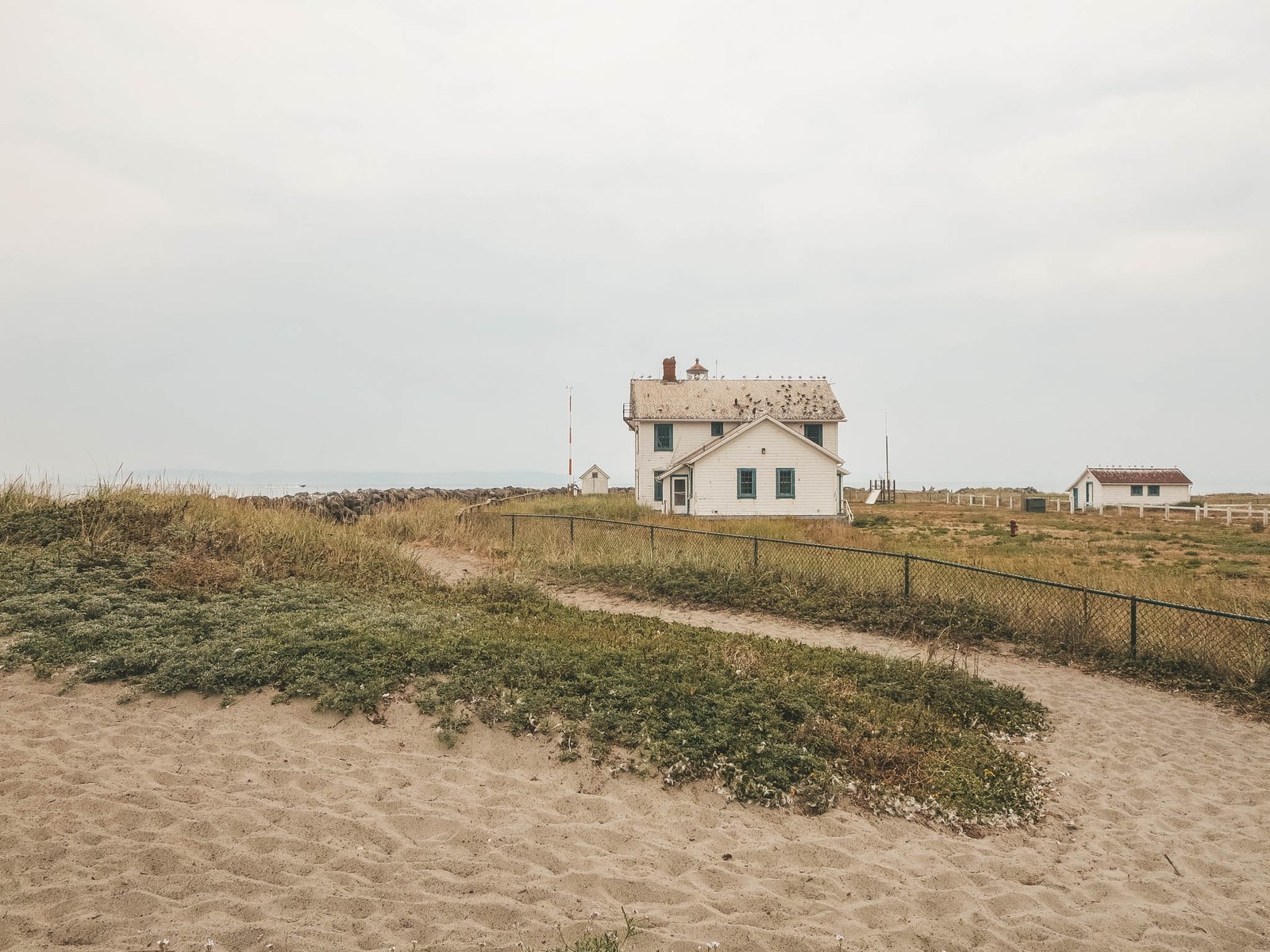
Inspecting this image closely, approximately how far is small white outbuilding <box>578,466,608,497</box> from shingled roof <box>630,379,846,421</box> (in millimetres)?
11041

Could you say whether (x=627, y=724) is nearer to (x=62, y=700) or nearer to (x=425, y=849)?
(x=425, y=849)

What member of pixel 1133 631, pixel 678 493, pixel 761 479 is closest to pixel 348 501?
pixel 678 493

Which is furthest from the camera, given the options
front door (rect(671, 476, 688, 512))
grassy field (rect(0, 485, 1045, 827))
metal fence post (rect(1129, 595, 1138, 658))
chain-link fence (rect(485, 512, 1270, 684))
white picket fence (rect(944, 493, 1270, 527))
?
white picket fence (rect(944, 493, 1270, 527))

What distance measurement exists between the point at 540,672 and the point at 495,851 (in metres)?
3.19

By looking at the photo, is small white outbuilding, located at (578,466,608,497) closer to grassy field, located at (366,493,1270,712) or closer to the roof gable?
grassy field, located at (366,493,1270,712)

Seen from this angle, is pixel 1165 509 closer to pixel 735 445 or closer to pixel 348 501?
pixel 735 445

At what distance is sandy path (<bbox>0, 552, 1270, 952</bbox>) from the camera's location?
446 centimetres

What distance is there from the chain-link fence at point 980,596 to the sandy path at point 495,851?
12.2ft

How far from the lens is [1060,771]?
7340 millimetres

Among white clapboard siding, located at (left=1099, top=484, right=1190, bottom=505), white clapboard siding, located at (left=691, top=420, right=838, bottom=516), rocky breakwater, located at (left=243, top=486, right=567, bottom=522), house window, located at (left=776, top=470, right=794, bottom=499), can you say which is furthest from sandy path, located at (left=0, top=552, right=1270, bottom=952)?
white clapboard siding, located at (left=1099, top=484, right=1190, bottom=505)

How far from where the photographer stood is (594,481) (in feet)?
173

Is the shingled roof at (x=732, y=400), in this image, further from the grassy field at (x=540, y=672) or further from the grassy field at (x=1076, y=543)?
the grassy field at (x=540, y=672)

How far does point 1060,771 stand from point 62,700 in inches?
384

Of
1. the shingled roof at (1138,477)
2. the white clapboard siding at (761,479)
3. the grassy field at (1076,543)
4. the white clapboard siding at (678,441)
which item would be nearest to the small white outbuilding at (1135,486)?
the shingled roof at (1138,477)
